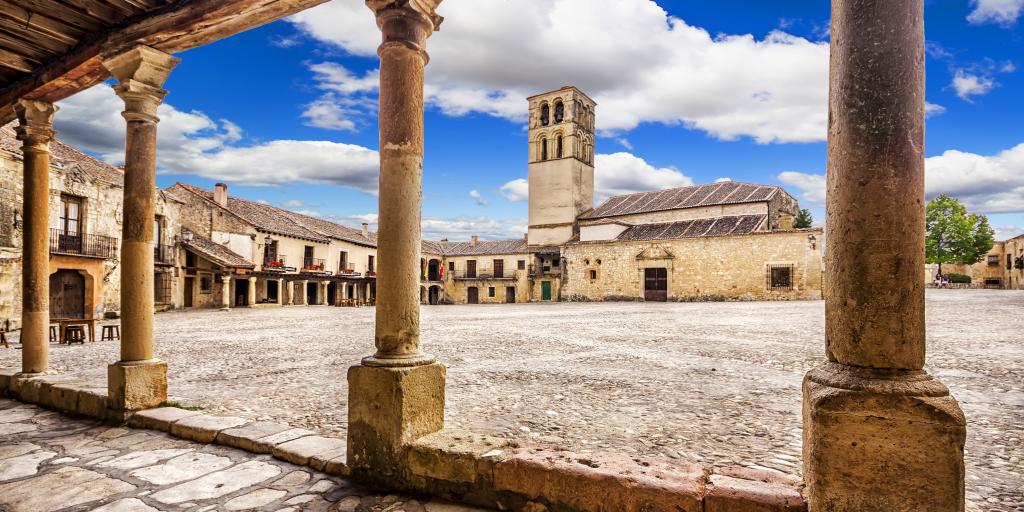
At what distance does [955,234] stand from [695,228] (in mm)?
21251

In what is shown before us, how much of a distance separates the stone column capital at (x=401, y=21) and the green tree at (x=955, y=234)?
141 ft

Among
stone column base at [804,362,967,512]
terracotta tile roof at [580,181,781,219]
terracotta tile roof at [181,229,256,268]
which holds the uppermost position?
terracotta tile roof at [580,181,781,219]

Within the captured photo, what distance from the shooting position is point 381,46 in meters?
2.88

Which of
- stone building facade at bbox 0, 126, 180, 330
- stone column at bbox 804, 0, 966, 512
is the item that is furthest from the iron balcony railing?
stone column at bbox 804, 0, 966, 512

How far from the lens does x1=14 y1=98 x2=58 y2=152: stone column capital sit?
4848mm

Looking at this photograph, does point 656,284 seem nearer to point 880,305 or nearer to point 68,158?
point 68,158

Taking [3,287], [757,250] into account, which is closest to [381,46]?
[3,287]

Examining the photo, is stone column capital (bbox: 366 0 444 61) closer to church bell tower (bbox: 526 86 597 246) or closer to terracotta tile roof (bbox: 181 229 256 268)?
terracotta tile roof (bbox: 181 229 256 268)

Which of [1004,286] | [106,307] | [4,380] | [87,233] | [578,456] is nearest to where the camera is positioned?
[578,456]

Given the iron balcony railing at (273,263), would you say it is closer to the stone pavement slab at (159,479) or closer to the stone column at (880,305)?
the stone pavement slab at (159,479)

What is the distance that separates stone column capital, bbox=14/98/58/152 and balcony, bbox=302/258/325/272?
26509 millimetres

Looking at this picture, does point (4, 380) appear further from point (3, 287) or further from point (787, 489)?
point (3, 287)

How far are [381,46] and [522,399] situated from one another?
310 cm

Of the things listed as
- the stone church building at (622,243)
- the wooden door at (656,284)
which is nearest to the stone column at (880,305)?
the stone church building at (622,243)
